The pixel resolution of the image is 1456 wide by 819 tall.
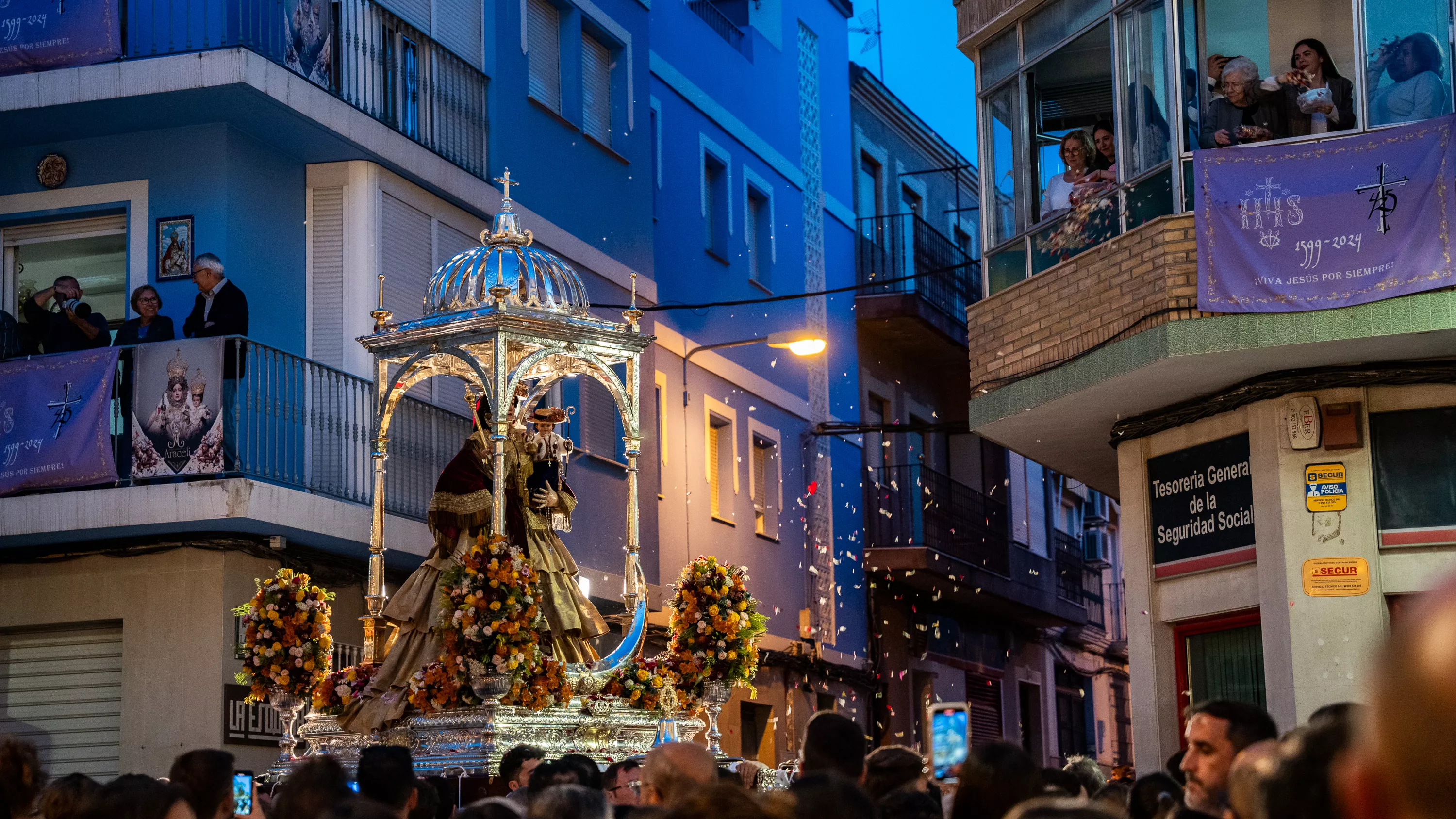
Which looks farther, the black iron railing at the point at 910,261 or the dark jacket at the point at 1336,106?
the black iron railing at the point at 910,261

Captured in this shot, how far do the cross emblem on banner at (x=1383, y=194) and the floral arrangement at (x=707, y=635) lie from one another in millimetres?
4935

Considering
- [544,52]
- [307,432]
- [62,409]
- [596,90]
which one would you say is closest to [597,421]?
[596,90]

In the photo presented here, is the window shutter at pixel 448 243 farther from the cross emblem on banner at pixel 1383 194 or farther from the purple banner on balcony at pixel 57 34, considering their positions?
the cross emblem on banner at pixel 1383 194

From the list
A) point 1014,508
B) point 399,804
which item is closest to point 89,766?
point 399,804

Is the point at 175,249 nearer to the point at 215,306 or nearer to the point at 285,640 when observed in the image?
the point at 215,306

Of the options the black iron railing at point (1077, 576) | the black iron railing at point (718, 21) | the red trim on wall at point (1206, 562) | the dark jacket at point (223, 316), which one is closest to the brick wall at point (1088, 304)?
the red trim on wall at point (1206, 562)

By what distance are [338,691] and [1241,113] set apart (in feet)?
24.8

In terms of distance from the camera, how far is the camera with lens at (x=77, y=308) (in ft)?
51.6

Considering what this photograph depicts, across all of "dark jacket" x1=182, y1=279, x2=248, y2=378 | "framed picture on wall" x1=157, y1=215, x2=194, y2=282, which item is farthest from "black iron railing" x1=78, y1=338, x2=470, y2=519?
"framed picture on wall" x1=157, y1=215, x2=194, y2=282

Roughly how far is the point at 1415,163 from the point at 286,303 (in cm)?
910

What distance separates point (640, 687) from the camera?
12641mm

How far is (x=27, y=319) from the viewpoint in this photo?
16.2 m

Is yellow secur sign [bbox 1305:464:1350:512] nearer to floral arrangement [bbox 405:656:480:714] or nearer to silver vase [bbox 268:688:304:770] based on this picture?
floral arrangement [bbox 405:656:480:714]

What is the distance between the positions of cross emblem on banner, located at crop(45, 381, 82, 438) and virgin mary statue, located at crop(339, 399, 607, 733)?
12.8 feet
